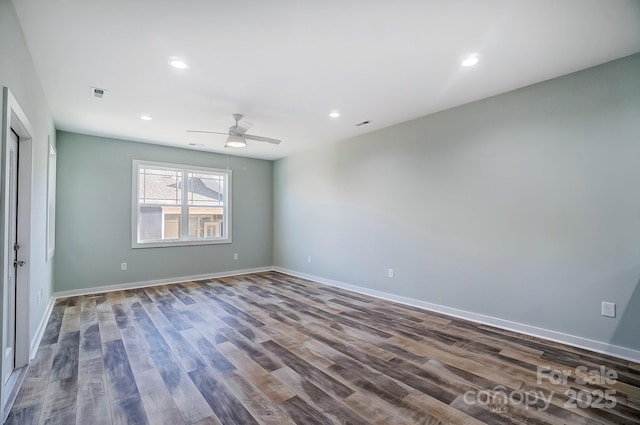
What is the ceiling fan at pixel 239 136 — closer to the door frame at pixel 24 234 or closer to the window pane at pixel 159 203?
the door frame at pixel 24 234

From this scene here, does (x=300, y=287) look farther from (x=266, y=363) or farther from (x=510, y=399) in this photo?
(x=510, y=399)

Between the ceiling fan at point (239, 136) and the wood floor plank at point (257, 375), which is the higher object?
the ceiling fan at point (239, 136)

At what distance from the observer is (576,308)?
2.89 meters

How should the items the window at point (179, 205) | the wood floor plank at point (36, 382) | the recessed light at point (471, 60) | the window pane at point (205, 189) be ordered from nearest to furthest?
the wood floor plank at point (36, 382) < the recessed light at point (471, 60) < the window at point (179, 205) < the window pane at point (205, 189)

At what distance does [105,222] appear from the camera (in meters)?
5.09

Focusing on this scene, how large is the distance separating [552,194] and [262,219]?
5.52 m

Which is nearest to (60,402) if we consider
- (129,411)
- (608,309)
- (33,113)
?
(129,411)

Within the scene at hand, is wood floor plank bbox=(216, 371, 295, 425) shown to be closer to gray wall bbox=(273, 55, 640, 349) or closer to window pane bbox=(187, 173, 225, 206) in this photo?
gray wall bbox=(273, 55, 640, 349)

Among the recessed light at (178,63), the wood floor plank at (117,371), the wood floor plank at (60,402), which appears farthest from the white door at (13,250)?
the recessed light at (178,63)

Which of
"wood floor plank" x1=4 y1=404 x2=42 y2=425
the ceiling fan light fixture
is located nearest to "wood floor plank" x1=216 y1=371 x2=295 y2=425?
"wood floor plank" x1=4 y1=404 x2=42 y2=425

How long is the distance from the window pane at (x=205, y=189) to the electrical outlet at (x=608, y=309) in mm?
6193

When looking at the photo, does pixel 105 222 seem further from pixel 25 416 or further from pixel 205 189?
pixel 25 416

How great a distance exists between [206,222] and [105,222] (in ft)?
5.76

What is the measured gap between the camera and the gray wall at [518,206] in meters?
2.69
